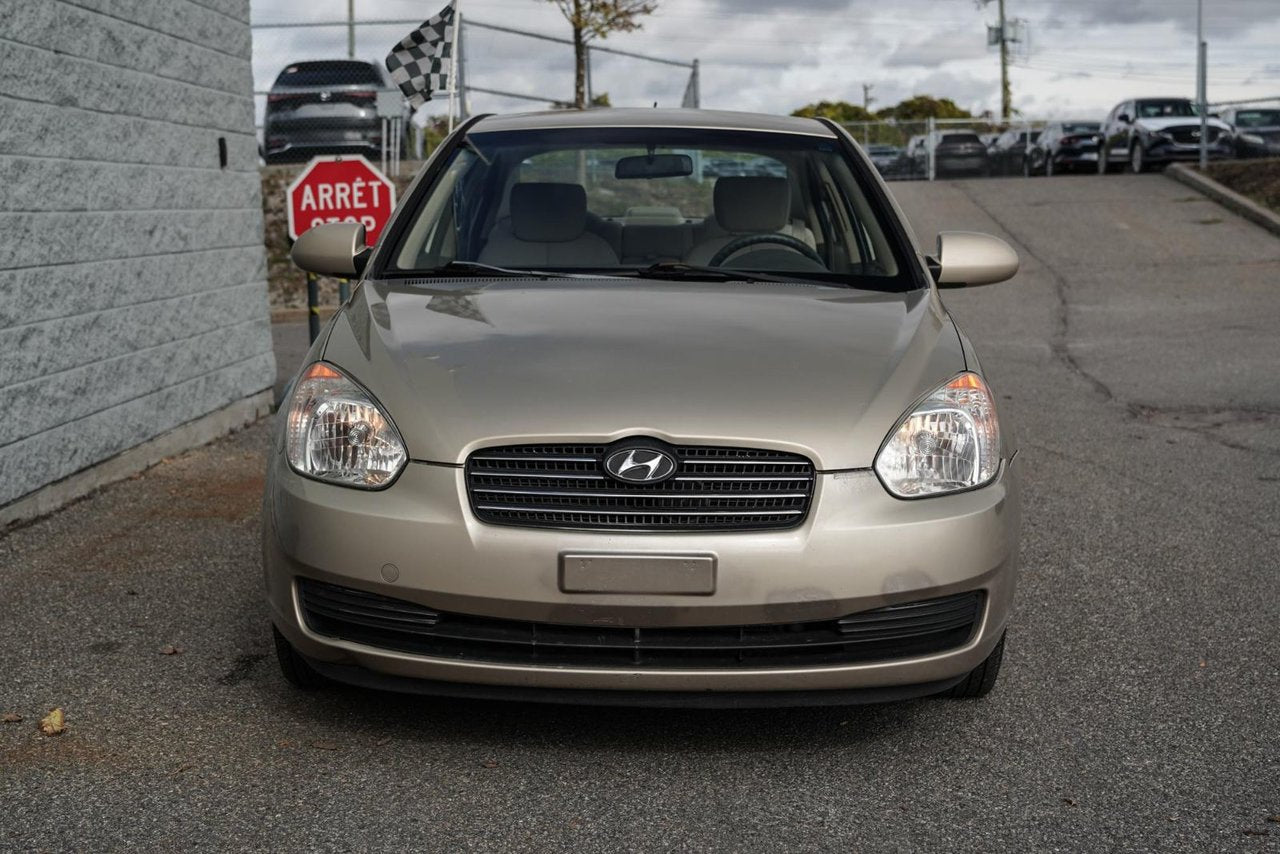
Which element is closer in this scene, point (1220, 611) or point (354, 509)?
point (354, 509)

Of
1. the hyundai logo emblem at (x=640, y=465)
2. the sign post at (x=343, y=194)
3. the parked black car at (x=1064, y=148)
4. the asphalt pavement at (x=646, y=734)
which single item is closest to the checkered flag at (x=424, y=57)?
the sign post at (x=343, y=194)

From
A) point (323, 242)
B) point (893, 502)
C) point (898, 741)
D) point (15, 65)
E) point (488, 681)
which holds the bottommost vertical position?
point (898, 741)

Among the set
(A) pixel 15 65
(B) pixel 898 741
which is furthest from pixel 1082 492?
(A) pixel 15 65

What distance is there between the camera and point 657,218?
5055 mm

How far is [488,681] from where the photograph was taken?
3.47 meters

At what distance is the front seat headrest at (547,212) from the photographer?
478 cm

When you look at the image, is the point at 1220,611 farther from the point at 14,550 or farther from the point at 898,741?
the point at 14,550

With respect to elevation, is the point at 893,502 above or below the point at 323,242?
below

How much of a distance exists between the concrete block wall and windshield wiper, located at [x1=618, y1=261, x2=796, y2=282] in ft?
9.58

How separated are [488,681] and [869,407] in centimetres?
108

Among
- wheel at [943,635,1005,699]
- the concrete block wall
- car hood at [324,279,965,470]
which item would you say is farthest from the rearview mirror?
the concrete block wall

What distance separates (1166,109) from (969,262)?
2811 centimetres

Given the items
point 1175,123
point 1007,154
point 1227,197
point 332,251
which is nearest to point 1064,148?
point 1007,154

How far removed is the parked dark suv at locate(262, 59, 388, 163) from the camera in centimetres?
1866
